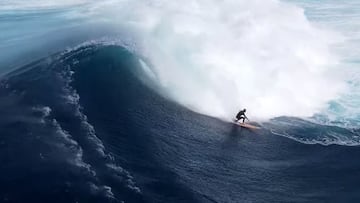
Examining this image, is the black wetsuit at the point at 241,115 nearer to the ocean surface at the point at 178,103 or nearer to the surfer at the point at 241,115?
the surfer at the point at 241,115

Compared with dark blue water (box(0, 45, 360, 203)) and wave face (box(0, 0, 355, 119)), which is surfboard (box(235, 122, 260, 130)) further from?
wave face (box(0, 0, 355, 119))

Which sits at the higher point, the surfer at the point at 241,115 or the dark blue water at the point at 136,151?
the surfer at the point at 241,115

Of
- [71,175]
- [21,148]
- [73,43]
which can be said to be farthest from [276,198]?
[73,43]

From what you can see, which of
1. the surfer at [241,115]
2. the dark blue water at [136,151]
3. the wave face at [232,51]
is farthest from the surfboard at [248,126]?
the wave face at [232,51]

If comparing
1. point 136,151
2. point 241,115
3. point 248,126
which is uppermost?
point 241,115

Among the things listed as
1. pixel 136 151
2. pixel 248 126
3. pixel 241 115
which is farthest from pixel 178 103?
pixel 136 151

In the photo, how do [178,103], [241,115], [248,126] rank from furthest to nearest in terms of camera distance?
1. [178,103]
2. [241,115]
3. [248,126]

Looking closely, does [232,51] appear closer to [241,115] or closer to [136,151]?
[241,115]
